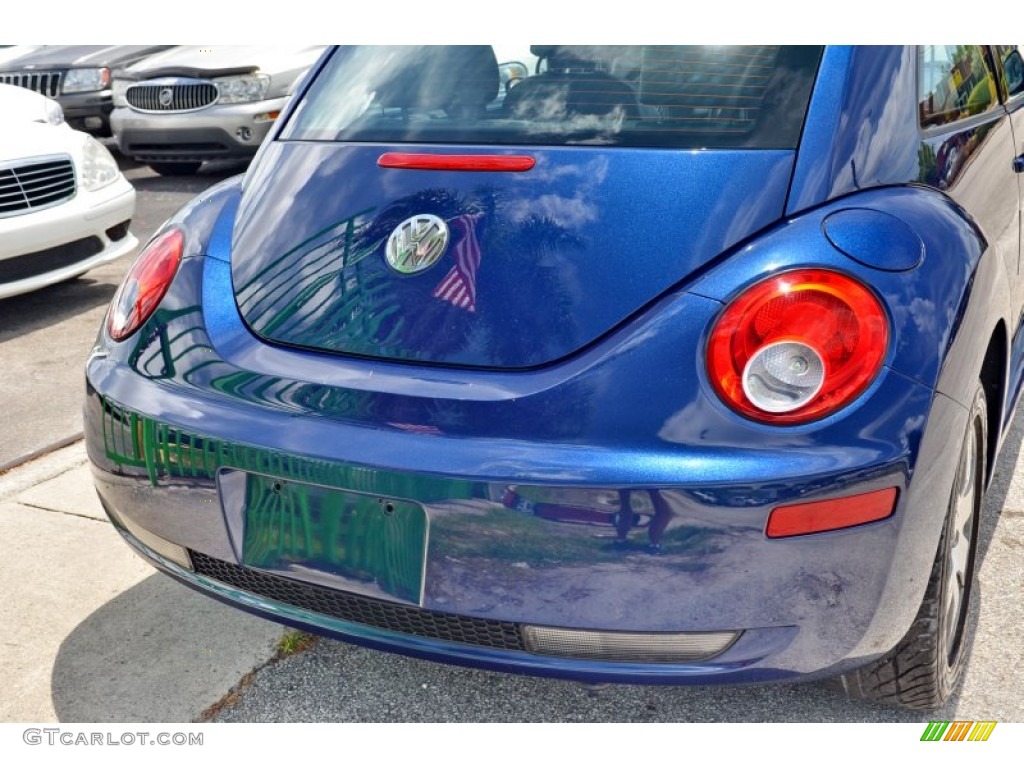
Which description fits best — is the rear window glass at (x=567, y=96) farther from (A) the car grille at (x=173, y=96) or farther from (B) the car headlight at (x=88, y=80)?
(B) the car headlight at (x=88, y=80)

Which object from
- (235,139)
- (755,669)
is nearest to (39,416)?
(755,669)

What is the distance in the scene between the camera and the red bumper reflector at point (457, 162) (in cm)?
210

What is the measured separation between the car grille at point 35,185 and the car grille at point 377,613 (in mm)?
3553

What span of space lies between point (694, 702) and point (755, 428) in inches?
34.5

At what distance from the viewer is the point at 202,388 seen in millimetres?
2096

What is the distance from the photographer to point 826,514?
176 cm

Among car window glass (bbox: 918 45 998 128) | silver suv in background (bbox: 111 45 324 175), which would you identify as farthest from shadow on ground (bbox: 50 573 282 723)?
silver suv in background (bbox: 111 45 324 175)

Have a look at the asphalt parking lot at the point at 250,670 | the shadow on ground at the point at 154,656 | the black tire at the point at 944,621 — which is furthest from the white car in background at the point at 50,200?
the black tire at the point at 944,621

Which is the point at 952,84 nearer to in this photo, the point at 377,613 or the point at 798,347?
the point at 798,347

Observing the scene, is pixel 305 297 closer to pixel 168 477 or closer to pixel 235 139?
pixel 168 477

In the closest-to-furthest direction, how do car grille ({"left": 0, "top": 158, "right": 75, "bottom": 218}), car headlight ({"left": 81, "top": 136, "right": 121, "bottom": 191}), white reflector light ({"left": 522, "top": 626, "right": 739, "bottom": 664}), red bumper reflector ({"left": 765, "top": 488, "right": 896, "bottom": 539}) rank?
red bumper reflector ({"left": 765, "top": 488, "right": 896, "bottom": 539}) → white reflector light ({"left": 522, "top": 626, "right": 739, "bottom": 664}) → car grille ({"left": 0, "top": 158, "right": 75, "bottom": 218}) → car headlight ({"left": 81, "top": 136, "right": 121, "bottom": 191})

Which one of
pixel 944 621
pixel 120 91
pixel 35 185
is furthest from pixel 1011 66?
pixel 120 91

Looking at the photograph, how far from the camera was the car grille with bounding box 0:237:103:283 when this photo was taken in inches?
204

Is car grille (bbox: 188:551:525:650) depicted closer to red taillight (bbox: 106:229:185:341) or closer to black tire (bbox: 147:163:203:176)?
red taillight (bbox: 106:229:185:341)
